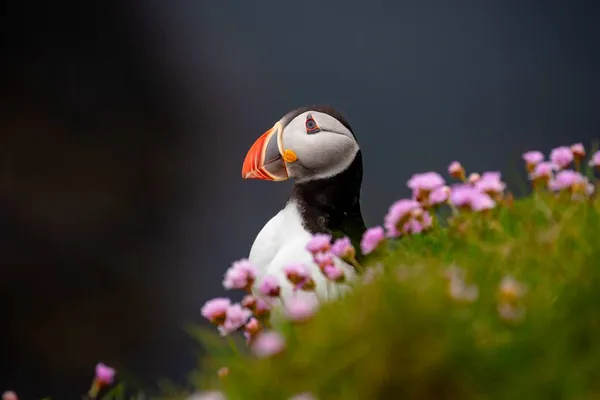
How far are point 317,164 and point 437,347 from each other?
4.90ft

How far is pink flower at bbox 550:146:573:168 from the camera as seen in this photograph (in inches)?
66.2

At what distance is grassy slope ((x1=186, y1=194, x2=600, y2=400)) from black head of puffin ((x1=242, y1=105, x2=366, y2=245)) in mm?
1260

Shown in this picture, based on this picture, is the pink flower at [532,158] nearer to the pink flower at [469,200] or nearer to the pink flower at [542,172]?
the pink flower at [542,172]

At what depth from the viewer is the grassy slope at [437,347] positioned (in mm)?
830

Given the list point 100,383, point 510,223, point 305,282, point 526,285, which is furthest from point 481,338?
point 100,383

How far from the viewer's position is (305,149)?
226 centimetres

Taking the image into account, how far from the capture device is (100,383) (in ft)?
4.77

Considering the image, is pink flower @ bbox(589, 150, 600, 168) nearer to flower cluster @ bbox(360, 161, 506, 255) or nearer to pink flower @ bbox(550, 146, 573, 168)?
pink flower @ bbox(550, 146, 573, 168)

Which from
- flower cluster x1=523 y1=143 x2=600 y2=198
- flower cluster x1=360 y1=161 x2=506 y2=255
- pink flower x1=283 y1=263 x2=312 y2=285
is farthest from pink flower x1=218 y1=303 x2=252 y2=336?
flower cluster x1=523 y1=143 x2=600 y2=198

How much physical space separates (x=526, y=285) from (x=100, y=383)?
0.89 meters

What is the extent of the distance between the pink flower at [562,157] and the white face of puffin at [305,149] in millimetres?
756

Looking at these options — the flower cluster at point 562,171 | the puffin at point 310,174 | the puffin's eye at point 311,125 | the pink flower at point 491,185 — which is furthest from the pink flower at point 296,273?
the puffin's eye at point 311,125

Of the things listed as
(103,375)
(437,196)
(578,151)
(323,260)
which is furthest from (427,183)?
(103,375)

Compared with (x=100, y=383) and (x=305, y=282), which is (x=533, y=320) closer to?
(x=305, y=282)
